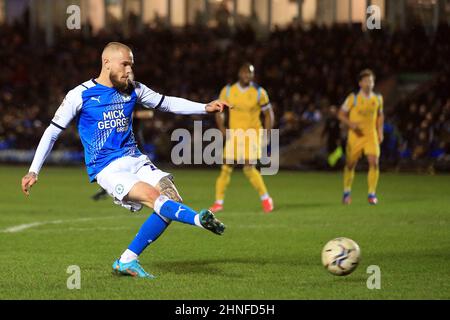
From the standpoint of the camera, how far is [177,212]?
815 cm

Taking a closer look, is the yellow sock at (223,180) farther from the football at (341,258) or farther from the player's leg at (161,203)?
the football at (341,258)

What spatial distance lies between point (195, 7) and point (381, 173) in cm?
1608

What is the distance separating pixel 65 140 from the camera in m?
31.2

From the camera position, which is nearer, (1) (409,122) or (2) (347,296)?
(2) (347,296)

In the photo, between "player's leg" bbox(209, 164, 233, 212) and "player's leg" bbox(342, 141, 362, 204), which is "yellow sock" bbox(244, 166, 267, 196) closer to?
"player's leg" bbox(209, 164, 233, 212)

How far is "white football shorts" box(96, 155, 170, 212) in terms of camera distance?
8344 mm

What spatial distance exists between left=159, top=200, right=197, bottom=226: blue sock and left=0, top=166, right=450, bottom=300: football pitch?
1.77ft

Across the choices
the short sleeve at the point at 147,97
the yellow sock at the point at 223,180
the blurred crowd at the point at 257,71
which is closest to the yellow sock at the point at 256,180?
the yellow sock at the point at 223,180

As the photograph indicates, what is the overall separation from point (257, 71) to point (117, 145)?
24021mm

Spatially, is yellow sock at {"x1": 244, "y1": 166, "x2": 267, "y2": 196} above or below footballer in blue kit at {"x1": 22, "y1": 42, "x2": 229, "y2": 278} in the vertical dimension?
below

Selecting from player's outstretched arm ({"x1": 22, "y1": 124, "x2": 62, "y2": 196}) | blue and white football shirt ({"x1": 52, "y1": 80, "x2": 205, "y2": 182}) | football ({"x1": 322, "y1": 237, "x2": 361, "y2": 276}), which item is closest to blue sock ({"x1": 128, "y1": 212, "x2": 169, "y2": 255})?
blue and white football shirt ({"x1": 52, "y1": 80, "x2": 205, "y2": 182})

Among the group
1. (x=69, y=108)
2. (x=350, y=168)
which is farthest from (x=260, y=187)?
(x=69, y=108)
